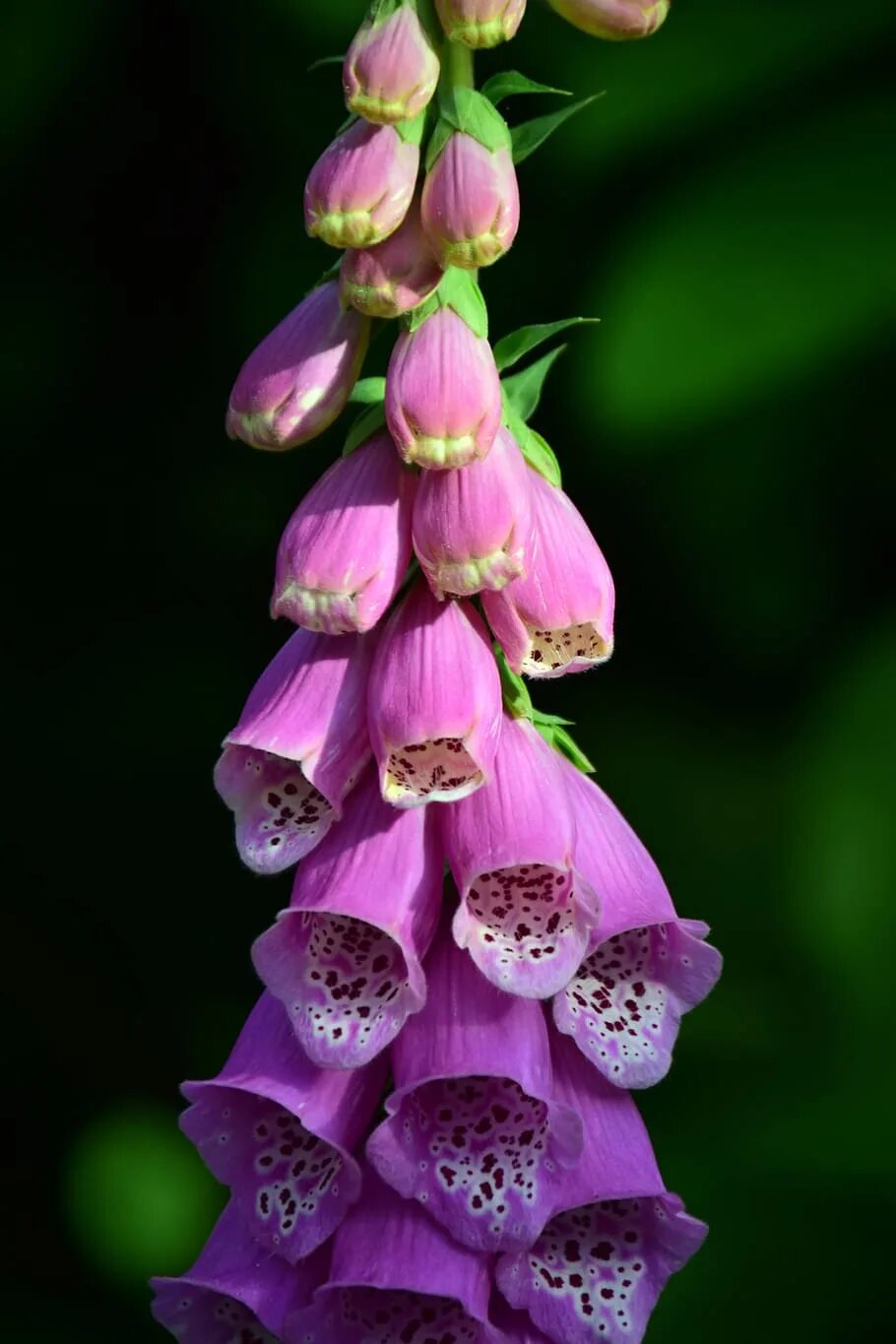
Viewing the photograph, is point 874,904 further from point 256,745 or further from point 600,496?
point 256,745

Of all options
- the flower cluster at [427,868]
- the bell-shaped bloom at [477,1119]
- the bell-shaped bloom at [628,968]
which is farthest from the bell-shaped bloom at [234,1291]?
the bell-shaped bloom at [628,968]

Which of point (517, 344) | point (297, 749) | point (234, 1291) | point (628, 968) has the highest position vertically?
point (517, 344)

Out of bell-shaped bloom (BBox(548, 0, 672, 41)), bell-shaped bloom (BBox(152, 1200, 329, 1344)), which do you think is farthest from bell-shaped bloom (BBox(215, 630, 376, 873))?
bell-shaped bloom (BBox(548, 0, 672, 41))

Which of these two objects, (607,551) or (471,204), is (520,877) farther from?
(607,551)

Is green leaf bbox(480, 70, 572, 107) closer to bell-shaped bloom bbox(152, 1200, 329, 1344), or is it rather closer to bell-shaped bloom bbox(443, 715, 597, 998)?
bell-shaped bloom bbox(443, 715, 597, 998)

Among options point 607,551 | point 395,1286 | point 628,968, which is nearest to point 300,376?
point 628,968

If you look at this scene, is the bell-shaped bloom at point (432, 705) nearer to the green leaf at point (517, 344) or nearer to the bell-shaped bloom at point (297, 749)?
the bell-shaped bloom at point (297, 749)
